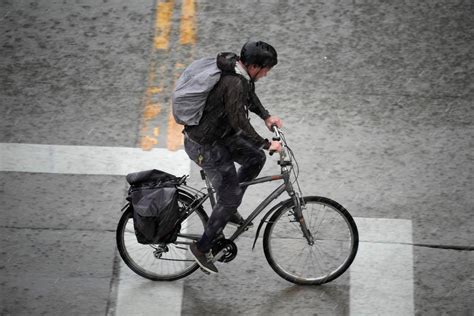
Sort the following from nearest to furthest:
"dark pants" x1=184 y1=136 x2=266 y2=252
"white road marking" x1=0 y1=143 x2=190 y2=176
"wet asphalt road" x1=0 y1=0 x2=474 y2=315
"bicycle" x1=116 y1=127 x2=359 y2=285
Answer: "dark pants" x1=184 y1=136 x2=266 y2=252 → "bicycle" x1=116 y1=127 x2=359 y2=285 → "wet asphalt road" x1=0 y1=0 x2=474 y2=315 → "white road marking" x1=0 y1=143 x2=190 y2=176

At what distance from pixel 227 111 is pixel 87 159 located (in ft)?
7.99

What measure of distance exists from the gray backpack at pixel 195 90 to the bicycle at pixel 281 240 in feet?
2.11

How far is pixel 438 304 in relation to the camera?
20.5 ft

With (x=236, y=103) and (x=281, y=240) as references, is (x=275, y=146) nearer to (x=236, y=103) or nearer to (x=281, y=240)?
(x=236, y=103)

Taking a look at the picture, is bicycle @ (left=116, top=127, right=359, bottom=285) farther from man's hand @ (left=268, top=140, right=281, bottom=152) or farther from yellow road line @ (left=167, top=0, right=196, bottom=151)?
yellow road line @ (left=167, top=0, right=196, bottom=151)

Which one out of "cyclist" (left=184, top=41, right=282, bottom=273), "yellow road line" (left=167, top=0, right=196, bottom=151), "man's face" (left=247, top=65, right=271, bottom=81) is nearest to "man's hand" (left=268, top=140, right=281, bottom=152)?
"cyclist" (left=184, top=41, right=282, bottom=273)

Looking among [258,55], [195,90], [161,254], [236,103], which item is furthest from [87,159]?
[258,55]

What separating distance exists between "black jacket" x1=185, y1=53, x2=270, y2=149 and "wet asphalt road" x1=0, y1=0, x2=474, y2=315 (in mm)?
1426

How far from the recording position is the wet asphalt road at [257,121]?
20.9ft

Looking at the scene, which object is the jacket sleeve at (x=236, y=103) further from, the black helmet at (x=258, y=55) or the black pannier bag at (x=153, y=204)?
the black pannier bag at (x=153, y=204)

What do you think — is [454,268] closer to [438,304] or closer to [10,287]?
[438,304]

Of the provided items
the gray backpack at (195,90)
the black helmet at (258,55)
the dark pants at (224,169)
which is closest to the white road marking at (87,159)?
the dark pants at (224,169)

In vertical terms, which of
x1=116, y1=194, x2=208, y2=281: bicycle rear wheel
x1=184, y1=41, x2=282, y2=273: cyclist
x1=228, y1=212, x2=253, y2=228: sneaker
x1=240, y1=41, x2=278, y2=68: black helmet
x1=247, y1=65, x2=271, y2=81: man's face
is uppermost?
x1=240, y1=41, x2=278, y2=68: black helmet

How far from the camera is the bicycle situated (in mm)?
6047
